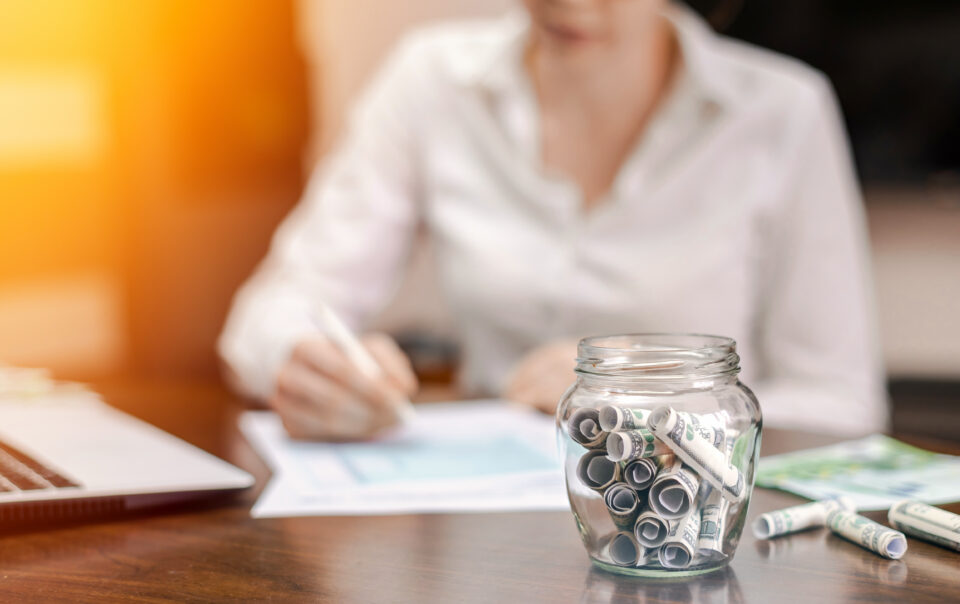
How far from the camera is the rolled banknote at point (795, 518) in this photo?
516mm

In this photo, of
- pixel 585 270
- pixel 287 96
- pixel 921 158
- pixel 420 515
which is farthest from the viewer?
pixel 287 96

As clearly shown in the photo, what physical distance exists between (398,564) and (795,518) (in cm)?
22

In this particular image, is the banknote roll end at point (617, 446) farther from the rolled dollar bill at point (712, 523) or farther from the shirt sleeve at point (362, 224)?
the shirt sleeve at point (362, 224)

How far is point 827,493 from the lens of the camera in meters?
0.59

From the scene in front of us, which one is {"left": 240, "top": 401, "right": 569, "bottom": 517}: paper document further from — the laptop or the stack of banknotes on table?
the stack of banknotes on table

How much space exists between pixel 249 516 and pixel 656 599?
0.92 ft

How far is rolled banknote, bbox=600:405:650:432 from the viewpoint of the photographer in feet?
1.38

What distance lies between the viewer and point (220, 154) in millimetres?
2275

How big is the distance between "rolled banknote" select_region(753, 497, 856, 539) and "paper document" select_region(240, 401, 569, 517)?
0.13 meters

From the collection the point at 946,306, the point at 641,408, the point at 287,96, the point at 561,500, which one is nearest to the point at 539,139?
the point at 561,500

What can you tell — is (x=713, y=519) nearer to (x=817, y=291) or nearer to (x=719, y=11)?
(x=817, y=291)

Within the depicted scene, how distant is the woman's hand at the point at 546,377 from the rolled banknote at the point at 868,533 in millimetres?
361

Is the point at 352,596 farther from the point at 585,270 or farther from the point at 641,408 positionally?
the point at 585,270

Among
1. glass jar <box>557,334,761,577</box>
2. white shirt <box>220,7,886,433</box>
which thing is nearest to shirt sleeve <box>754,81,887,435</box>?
white shirt <box>220,7,886,433</box>
